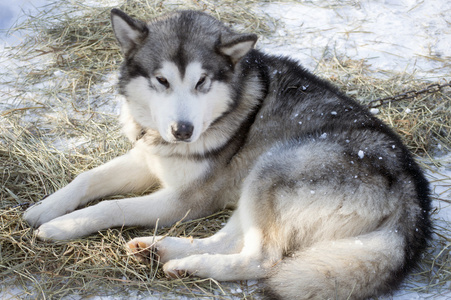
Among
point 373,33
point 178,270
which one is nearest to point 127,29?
point 178,270

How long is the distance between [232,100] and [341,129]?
0.85m

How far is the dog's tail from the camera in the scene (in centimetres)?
259

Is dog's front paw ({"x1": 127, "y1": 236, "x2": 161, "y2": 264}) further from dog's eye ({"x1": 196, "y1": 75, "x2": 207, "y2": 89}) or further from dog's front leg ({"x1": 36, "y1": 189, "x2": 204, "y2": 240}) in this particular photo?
dog's eye ({"x1": 196, "y1": 75, "x2": 207, "y2": 89})

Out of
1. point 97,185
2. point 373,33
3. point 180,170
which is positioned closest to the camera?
point 180,170

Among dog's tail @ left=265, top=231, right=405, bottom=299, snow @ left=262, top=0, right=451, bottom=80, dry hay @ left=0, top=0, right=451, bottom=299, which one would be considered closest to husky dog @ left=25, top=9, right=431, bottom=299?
dog's tail @ left=265, top=231, right=405, bottom=299

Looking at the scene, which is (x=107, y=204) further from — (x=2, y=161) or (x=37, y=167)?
(x=2, y=161)

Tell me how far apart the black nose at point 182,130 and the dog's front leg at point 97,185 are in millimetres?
861

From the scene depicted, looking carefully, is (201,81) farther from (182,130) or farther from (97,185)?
(97,185)

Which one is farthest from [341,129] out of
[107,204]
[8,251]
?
[8,251]

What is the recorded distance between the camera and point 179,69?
10.2 feet

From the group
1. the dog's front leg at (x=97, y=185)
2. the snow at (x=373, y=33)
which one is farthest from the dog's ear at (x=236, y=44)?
the snow at (x=373, y=33)

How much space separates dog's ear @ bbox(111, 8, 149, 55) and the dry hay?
49.4 inches

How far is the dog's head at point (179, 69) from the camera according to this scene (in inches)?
120

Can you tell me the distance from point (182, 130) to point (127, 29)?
0.87 meters
